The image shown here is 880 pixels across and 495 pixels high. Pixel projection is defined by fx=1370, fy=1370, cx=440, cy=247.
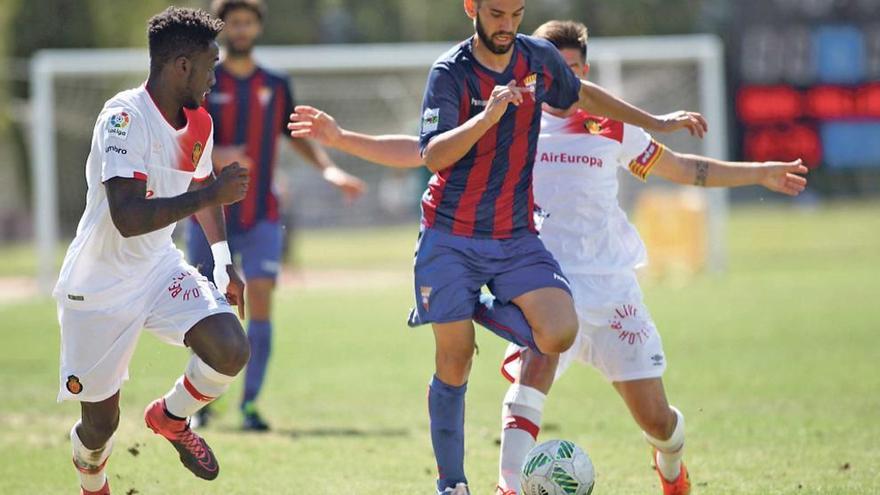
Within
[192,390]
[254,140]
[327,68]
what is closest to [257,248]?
[254,140]

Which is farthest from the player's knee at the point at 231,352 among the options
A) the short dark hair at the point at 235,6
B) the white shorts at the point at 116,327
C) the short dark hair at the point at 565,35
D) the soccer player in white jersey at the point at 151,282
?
the short dark hair at the point at 235,6

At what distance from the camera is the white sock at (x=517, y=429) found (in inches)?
230

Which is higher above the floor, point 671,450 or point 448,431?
point 448,431

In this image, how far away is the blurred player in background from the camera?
889 centimetres

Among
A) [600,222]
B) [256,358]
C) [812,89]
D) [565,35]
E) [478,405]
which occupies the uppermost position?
[565,35]

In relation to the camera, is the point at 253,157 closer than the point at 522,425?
No

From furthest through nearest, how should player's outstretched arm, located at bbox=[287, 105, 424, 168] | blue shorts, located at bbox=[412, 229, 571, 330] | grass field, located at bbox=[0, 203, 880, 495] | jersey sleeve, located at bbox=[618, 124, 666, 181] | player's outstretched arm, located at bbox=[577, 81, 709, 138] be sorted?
grass field, located at bbox=[0, 203, 880, 495]
jersey sleeve, located at bbox=[618, 124, 666, 181]
player's outstretched arm, located at bbox=[287, 105, 424, 168]
player's outstretched arm, located at bbox=[577, 81, 709, 138]
blue shorts, located at bbox=[412, 229, 571, 330]

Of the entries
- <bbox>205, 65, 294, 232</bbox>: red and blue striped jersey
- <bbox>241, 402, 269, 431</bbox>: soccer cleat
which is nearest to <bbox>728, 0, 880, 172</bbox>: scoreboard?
<bbox>205, 65, 294, 232</bbox>: red and blue striped jersey

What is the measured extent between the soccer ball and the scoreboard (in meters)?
20.7

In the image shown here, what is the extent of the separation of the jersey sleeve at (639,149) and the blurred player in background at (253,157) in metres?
2.44

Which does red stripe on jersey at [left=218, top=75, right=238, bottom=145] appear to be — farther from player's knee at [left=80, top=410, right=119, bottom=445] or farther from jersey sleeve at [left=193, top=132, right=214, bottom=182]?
player's knee at [left=80, top=410, right=119, bottom=445]

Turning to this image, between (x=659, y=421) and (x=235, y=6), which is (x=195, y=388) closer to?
(x=659, y=421)

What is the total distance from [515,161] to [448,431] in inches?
46.1

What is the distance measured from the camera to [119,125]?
5.59 m
